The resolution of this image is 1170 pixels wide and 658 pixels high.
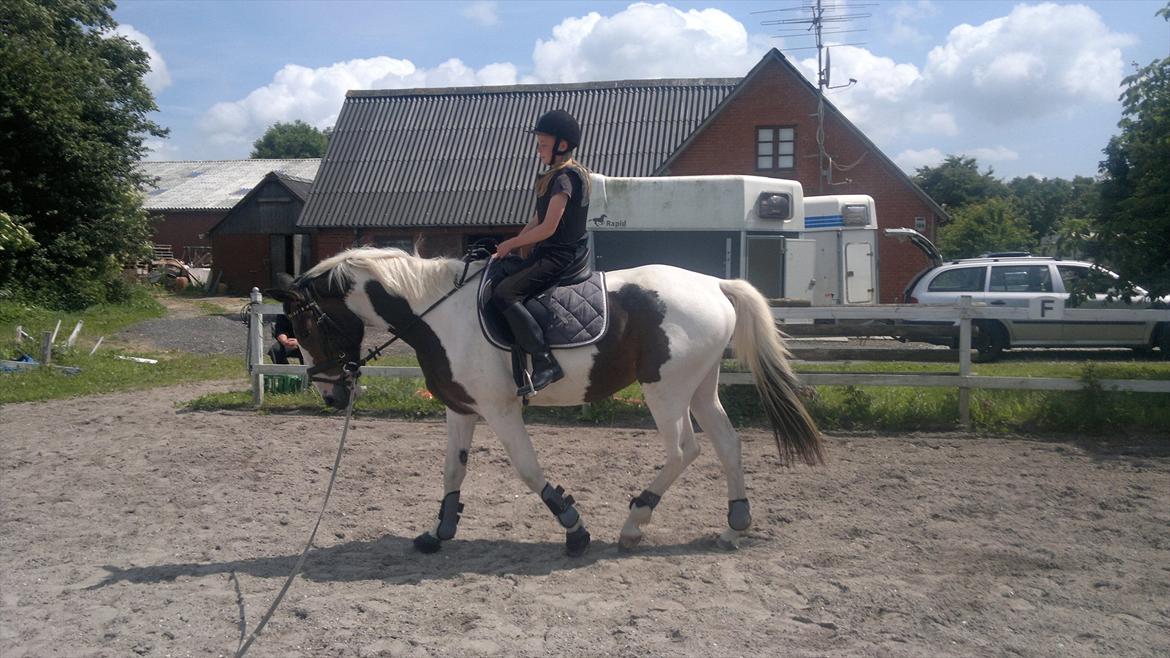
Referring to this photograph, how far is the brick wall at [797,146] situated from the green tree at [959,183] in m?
35.6

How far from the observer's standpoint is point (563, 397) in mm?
5355

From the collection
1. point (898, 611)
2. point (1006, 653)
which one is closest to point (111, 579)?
point (898, 611)

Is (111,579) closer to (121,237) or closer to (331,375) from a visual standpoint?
(331,375)

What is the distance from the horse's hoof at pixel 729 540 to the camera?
17.3ft

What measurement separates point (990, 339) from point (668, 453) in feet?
37.0

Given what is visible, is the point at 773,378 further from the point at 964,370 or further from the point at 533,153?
the point at 533,153

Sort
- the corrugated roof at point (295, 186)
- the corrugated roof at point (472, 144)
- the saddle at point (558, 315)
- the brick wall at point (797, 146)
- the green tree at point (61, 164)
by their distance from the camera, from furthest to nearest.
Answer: the corrugated roof at point (295, 186)
the corrugated roof at point (472, 144)
the brick wall at point (797, 146)
the green tree at point (61, 164)
the saddle at point (558, 315)

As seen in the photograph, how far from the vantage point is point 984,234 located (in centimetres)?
3397

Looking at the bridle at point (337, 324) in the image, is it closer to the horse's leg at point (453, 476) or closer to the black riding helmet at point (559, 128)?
the horse's leg at point (453, 476)

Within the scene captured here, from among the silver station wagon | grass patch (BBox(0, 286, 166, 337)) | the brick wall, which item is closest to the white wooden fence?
the silver station wagon

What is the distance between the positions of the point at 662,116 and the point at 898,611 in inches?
981

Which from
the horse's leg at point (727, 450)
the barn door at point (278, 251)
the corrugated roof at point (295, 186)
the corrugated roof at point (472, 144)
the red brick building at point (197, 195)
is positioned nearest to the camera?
the horse's leg at point (727, 450)

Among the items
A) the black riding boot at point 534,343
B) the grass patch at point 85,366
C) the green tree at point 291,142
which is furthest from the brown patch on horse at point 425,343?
the green tree at point 291,142

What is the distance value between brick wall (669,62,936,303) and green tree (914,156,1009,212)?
35.6m
